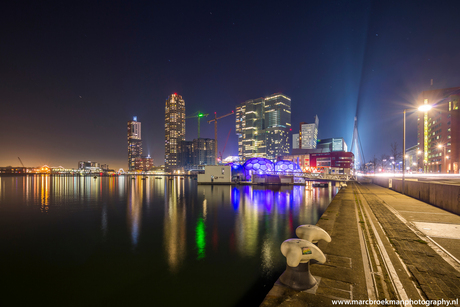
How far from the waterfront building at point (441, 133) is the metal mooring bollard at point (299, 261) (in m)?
83.1

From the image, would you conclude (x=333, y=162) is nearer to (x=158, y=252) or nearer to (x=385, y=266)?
(x=158, y=252)

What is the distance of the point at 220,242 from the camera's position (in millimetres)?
14211

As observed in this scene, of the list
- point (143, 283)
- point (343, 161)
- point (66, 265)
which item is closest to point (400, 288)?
point (143, 283)

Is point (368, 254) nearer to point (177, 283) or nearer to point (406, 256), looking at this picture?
point (406, 256)

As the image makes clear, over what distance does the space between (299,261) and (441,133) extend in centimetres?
12646

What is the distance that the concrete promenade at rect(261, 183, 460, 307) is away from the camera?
508 cm

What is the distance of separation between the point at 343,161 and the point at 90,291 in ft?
534

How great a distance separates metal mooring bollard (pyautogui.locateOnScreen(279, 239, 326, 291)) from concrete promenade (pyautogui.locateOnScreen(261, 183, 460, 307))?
191mm

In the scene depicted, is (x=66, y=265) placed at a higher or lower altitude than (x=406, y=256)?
lower

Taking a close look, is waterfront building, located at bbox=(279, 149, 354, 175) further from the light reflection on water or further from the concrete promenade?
the concrete promenade

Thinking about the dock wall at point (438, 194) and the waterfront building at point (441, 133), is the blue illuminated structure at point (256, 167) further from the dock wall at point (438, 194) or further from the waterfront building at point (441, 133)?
the dock wall at point (438, 194)

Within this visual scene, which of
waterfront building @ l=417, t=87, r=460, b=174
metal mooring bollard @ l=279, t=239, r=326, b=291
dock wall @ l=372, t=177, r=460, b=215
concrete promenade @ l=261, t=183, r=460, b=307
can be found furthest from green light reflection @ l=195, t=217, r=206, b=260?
waterfront building @ l=417, t=87, r=460, b=174

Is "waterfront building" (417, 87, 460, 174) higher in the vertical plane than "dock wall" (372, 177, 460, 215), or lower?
higher

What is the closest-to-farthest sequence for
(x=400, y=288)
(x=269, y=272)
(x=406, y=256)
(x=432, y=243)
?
(x=400, y=288)
(x=406, y=256)
(x=432, y=243)
(x=269, y=272)
